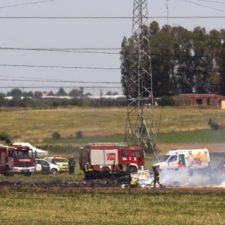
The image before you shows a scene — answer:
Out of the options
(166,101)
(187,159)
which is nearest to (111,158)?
(187,159)

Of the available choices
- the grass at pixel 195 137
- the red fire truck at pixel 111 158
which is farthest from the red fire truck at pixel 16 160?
the grass at pixel 195 137

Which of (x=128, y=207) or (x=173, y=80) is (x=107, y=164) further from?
(x=173, y=80)

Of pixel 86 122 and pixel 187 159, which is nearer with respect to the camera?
pixel 187 159

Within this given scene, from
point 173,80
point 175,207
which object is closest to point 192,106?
point 173,80

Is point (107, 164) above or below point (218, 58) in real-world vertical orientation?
below

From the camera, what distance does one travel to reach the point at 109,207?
3192 centimetres

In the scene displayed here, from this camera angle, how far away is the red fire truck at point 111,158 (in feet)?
204

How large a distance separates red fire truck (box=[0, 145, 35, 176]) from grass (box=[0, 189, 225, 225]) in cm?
2600

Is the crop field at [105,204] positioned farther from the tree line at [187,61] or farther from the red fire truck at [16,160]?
the tree line at [187,61]

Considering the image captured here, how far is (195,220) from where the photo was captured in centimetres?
2719

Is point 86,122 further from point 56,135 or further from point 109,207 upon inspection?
point 109,207

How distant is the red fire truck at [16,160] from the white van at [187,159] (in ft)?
35.3

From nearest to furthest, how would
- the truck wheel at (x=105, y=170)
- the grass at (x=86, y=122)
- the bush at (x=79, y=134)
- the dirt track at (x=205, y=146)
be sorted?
the truck wheel at (x=105, y=170) → the dirt track at (x=205, y=146) → the bush at (x=79, y=134) → the grass at (x=86, y=122)

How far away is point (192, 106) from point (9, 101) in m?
41.3
